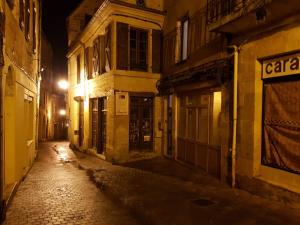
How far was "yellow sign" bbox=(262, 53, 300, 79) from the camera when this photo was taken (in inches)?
238

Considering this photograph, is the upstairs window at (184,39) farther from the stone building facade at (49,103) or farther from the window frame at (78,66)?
the stone building facade at (49,103)

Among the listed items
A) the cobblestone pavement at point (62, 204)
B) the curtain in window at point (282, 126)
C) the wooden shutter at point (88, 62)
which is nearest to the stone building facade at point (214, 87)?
the curtain in window at point (282, 126)

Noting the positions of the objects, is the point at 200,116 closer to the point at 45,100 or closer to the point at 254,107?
the point at 254,107

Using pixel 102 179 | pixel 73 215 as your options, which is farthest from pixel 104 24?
pixel 73 215

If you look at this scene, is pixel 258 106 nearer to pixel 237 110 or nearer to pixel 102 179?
pixel 237 110

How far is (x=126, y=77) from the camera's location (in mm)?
12227

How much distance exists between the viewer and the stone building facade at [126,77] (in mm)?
12016

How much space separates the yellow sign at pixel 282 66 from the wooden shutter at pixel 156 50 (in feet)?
22.1

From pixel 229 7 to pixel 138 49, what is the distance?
5.85 metres

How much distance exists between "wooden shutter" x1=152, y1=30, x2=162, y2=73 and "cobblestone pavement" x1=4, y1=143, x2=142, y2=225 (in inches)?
242

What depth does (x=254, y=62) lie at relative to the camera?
7020 mm

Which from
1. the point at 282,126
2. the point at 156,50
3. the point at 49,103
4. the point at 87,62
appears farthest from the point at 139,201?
the point at 49,103

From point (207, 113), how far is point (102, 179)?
424 centimetres

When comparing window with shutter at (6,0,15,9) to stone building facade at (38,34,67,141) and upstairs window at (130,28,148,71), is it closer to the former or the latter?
upstairs window at (130,28,148,71)
